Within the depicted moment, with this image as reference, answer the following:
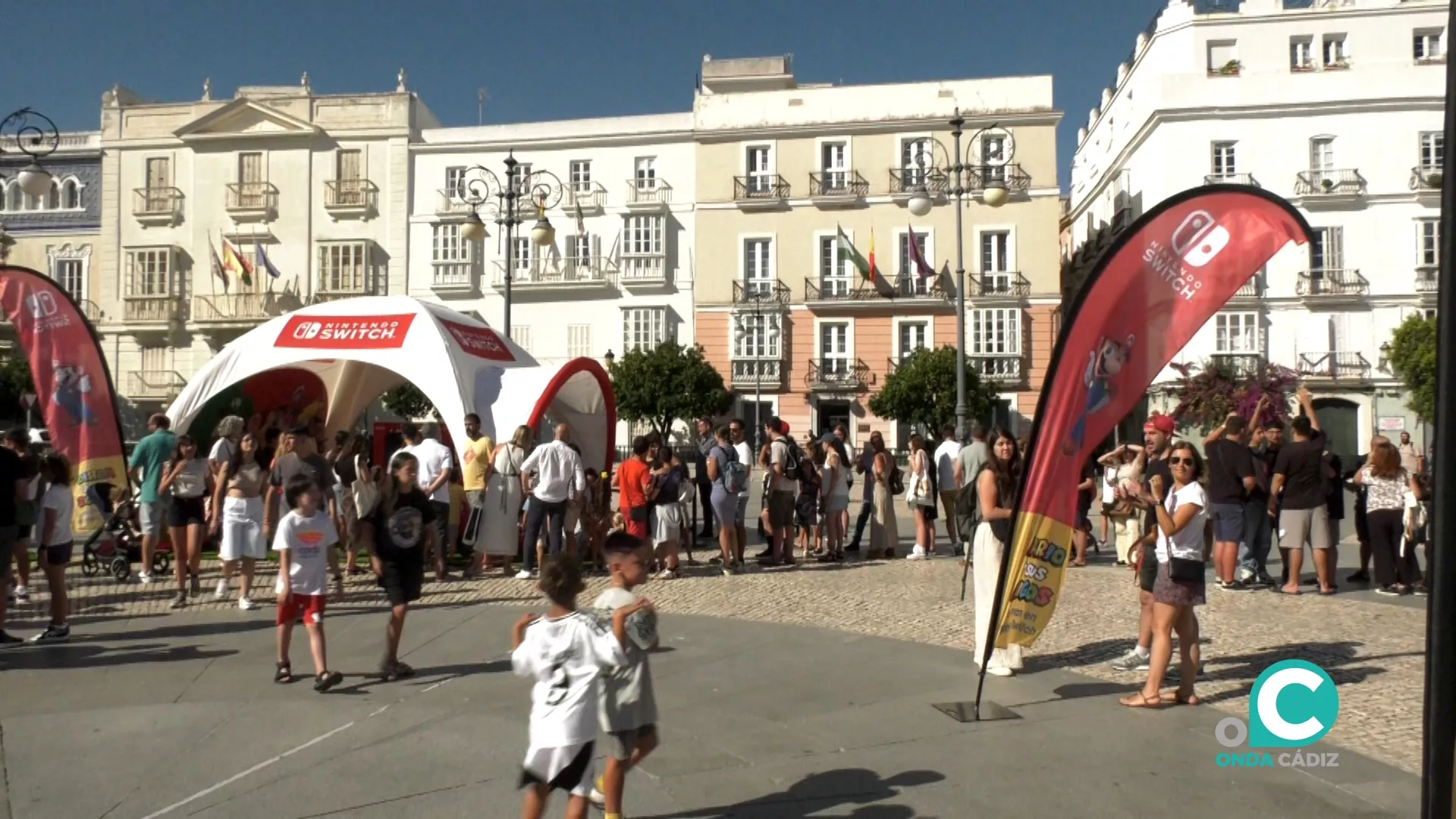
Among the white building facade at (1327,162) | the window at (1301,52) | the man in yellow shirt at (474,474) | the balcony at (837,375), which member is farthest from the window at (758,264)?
the man in yellow shirt at (474,474)

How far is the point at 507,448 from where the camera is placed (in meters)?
12.1

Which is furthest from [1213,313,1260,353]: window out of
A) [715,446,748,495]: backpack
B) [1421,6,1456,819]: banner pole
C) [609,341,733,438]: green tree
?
[1421,6,1456,819]: banner pole

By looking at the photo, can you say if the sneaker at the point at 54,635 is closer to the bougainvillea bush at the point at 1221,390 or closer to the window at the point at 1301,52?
the bougainvillea bush at the point at 1221,390

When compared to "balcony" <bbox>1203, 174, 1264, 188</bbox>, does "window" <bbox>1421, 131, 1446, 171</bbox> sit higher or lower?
higher

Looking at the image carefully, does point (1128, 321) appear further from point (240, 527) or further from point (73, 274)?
point (73, 274)

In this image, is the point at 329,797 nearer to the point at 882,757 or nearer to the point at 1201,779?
the point at 882,757

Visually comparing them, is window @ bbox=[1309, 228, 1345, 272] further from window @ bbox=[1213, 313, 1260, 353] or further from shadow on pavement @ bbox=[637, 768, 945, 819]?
→ shadow on pavement @ bbox=[637, 768, 945, 819]

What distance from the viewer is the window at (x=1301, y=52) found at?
3869cm

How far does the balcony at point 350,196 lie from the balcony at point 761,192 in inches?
554

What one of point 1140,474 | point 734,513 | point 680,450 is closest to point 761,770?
point 1140,474

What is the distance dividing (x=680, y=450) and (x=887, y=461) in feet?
75.8

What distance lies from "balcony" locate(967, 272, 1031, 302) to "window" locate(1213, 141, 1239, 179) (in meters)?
7.51

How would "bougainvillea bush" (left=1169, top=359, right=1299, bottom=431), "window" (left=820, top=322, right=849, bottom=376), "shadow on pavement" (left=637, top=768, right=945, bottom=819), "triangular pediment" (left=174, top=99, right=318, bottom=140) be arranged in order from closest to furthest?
"shadow on pavement" (left=637, top=768, right=945, bottom=819) < "bougainvillea bush" (left=1169, top=359, right=1299, bottom=431) < "window" (left=820, top=322, right=849, bottom=376) < "triangular pediment" (left=174, top=99, right=318, bottom=140)

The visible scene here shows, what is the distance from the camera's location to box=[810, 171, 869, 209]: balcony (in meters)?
39.8
